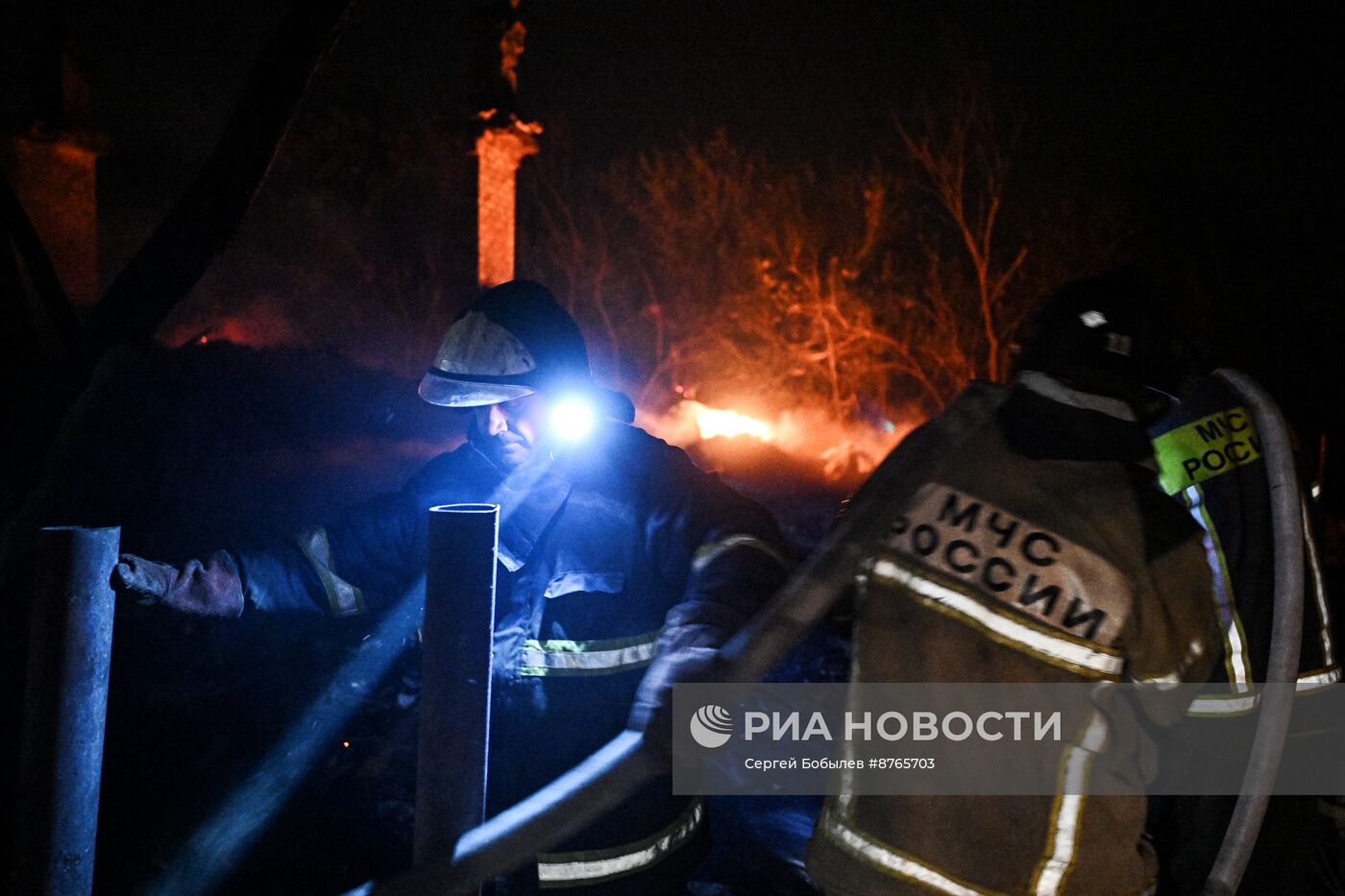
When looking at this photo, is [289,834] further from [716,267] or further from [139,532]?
[716,267]

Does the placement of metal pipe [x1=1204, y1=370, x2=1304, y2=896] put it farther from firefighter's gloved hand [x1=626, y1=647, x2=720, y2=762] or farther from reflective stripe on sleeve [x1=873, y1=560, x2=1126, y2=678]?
firefighter's gloved hand [x1=626, y1=647, x2=720, y2=762]

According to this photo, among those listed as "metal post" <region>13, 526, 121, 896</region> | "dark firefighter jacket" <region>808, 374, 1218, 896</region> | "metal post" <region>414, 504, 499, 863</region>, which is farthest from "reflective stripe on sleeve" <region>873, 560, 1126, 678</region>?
"metal post" <region>13, 526, 121, 896</region>

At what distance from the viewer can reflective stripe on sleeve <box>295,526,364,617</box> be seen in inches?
107

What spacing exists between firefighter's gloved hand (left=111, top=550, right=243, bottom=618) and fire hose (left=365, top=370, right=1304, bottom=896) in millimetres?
1059

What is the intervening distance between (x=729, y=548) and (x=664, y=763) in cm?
66

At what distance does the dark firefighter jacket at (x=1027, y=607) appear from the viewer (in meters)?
1.94

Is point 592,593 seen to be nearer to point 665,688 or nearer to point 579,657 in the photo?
point 579,657

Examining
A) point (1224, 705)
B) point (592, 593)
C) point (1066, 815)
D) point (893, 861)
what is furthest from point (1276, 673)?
point (592, 593)

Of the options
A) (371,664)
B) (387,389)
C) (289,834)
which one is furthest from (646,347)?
(289,834)

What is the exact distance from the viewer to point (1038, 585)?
1.99 m

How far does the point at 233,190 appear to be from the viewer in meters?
4.34

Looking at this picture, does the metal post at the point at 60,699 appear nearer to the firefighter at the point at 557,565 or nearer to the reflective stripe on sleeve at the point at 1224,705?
the firefighter at the point at 557,565

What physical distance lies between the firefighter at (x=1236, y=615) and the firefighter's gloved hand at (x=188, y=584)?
9.68 ft

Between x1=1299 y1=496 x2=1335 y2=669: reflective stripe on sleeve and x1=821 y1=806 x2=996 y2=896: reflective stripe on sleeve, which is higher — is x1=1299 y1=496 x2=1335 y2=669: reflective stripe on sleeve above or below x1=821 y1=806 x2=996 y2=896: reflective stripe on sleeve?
above
